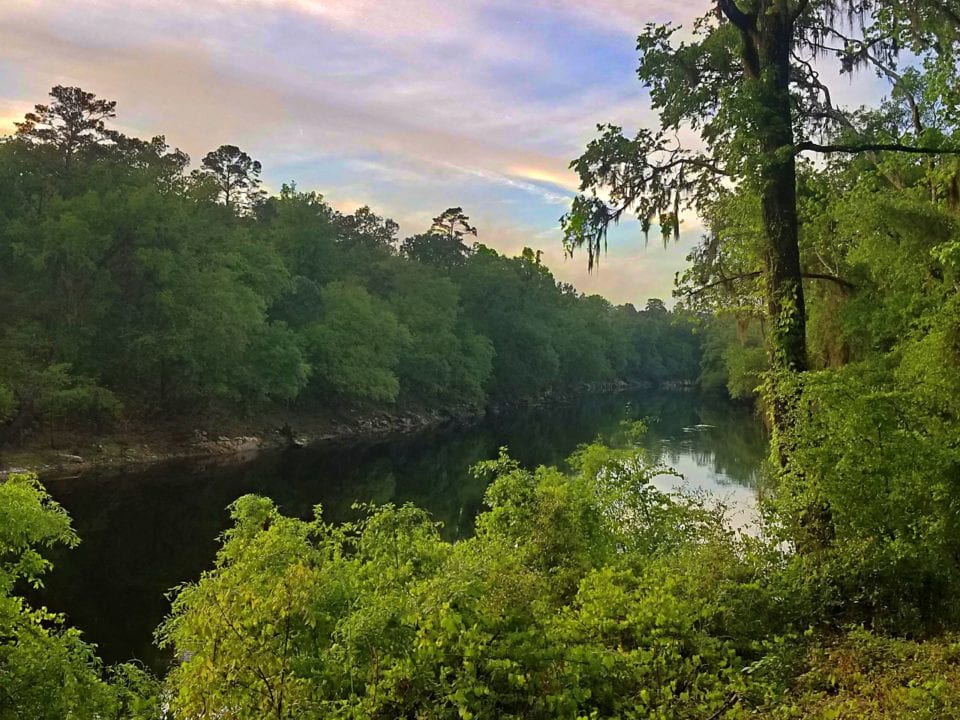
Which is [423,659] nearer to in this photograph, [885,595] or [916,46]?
[885,595]

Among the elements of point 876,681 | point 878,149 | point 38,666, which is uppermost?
point 878,149

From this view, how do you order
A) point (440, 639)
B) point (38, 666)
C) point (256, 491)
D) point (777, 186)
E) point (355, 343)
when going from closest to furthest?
point (440, 639) < point (38, 666) < point (777, 186) < point (256, 491) < point (355, 343)

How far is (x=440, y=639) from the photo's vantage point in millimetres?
4707

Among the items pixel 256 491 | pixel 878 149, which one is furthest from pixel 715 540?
pixel 256 491

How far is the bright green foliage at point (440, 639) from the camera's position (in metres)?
4.61

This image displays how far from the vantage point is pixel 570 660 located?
494cm

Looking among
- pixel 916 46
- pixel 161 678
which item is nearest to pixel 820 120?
pixel 916 46

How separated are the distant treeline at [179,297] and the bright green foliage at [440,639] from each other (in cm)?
810

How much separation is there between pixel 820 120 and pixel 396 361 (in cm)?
4040

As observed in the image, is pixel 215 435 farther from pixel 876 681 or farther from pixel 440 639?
pixel 876 681

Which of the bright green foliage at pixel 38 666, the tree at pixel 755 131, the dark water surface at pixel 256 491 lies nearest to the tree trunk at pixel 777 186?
the tree at pixel 755 131

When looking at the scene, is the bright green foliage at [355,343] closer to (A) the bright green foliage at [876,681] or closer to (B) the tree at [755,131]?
(B) the tree at [755,131]

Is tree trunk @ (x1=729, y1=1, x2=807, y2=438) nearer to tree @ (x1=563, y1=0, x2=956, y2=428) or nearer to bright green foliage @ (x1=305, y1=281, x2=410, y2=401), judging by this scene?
tree @ (x1=563, y1=0, x2=956, y2=428)

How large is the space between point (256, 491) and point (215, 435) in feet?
39.0
